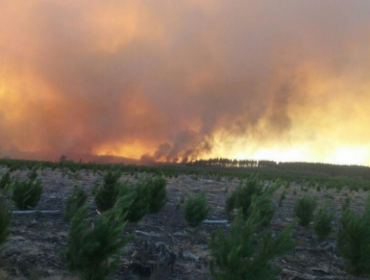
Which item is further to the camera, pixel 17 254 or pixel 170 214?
pixel 170 214

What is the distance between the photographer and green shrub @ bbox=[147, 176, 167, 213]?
12.7 meters

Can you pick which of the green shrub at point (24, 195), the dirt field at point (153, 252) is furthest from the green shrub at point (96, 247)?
the green shrub at point (24, 195)

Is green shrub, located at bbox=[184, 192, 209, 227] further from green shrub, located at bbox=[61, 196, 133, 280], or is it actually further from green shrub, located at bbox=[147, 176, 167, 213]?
green shrub, located at bbox=[61, 196, 133, 280]

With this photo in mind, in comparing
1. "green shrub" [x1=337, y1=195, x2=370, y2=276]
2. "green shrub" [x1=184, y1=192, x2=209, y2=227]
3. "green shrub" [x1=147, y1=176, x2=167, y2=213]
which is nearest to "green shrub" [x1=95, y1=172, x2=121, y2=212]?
"green shrub" [x1=147, y1=176, x2=167, y2=213]

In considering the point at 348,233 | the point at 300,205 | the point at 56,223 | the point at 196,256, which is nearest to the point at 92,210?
the point at 56,223

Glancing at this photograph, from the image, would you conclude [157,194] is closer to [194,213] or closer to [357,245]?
[194,213]

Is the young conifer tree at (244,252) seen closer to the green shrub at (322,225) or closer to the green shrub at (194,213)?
the green shrub at (194,213)

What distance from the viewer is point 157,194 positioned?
13.0 metres

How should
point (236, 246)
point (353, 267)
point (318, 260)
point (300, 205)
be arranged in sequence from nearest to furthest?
point (236, 246) → point (353, 267) → point (318, 260) → point (300, 205)

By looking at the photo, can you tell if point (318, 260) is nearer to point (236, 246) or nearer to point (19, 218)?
point (236, 246)

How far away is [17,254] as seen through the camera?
24.6 feet

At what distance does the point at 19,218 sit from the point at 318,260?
6621 mm

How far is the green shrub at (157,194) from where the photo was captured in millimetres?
12672

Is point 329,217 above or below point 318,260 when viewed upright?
above
